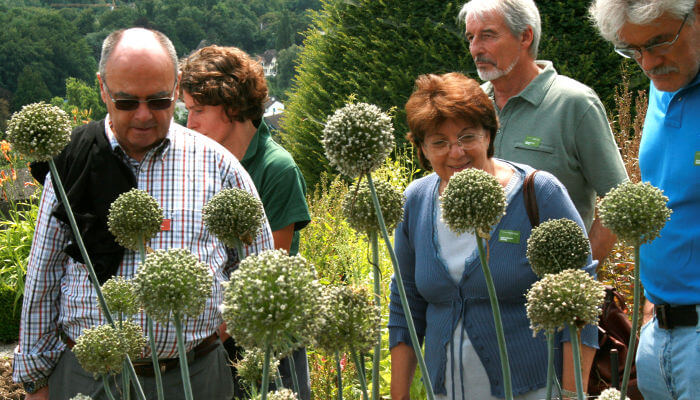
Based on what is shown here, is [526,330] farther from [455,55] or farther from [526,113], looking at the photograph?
[455,55]

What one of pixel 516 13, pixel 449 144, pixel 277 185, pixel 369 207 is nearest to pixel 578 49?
pixel 516 13

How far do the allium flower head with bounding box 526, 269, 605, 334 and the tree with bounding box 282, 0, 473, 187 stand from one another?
796cm

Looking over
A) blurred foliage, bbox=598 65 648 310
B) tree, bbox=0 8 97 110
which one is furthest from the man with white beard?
tree, bbox=0 8 97 110

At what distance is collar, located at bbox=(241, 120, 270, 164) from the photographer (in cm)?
347

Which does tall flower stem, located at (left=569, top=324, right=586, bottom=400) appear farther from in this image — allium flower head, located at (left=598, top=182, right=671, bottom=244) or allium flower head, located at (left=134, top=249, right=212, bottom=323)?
allium flower head, located at (left=134, top=249, right=212, bottom=323)

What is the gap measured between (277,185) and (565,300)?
2400mm

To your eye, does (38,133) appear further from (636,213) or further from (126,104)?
(636,213)

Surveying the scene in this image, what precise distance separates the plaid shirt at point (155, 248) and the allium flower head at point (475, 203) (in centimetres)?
132

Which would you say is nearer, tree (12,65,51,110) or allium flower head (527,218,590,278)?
allium flower head (527,218,590,278)

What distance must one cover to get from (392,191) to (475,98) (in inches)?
51.5

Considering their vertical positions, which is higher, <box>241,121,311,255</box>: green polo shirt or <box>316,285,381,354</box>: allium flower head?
<box>241,121,311,255</box>: green polo shirt

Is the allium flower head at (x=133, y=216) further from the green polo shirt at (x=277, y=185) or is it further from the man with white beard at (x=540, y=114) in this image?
the man with white beard at (x=540, y=114)

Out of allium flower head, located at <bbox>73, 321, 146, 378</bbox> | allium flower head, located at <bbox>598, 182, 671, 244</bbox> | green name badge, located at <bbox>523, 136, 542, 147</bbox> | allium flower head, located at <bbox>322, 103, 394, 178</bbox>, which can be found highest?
green name badge, located at <bbox>523, 136, 542, 147</bbox>

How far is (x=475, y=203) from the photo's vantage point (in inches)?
46.3
